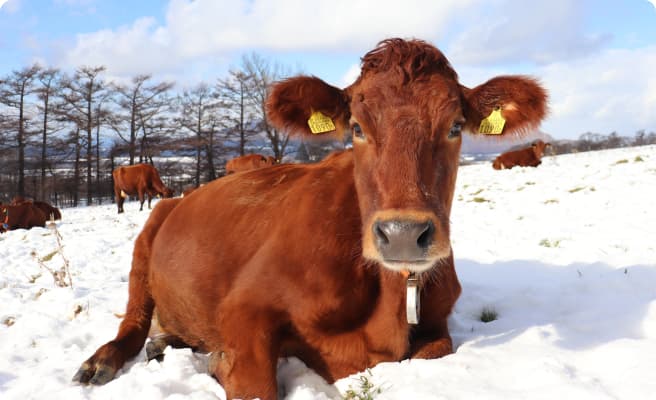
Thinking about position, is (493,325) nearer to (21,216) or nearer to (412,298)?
(412,298)

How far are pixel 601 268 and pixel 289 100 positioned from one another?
358 centimetres

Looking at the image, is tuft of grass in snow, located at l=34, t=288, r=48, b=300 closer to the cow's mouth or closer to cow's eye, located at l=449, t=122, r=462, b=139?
the cow's mouth

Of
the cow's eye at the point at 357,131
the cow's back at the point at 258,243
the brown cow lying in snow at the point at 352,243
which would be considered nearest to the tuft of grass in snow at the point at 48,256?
the cow's back at the point at 258,243

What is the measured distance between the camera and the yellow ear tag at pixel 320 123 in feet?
11.3

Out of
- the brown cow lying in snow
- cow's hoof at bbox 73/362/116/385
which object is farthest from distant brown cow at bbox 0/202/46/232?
the brown cow lying in snow

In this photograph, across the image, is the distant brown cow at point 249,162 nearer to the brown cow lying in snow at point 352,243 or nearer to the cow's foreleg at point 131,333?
the cow's foreleg at point 131,333

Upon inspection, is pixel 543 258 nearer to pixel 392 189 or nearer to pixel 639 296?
pixel 639 296

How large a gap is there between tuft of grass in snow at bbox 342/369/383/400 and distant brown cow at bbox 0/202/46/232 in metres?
16.0

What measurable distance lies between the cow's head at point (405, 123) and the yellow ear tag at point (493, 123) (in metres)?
0.04

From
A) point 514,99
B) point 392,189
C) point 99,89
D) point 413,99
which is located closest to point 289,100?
point 413,99

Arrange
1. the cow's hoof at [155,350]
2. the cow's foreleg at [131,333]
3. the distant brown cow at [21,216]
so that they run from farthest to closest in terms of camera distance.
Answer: the distant brown cow at [21,216] < the cow's hoof at [155,350] < the cow's foreleg at [131,333]

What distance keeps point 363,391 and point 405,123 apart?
1.50 m

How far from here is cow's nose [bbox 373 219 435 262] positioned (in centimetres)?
224

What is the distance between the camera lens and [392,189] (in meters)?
2.45
